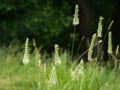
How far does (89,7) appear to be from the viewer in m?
15.2

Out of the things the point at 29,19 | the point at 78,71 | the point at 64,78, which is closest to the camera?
the point at 78,71

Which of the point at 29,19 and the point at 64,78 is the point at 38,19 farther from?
the point at 64,78

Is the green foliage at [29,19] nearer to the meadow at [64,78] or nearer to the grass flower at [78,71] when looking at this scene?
the meadow at [64,78]

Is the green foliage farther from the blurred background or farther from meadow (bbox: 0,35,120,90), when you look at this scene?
meadow (bbox: 0,35,120,90)

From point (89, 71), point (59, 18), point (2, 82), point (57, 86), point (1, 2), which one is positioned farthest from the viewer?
point (59, 18)

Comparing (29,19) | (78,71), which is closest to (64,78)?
(78,71)

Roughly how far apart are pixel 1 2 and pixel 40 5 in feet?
4.10

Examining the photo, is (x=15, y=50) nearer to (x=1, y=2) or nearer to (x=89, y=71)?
(x=1, y=2)

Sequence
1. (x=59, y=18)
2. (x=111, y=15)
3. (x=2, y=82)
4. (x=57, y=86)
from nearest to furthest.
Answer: (x=57, y=86)
(x=2, y=82)
(x=59, y=18)
(x=111, y=15)

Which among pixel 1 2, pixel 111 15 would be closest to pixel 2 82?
pixel 1 2

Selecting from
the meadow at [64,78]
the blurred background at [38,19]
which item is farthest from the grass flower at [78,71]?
the blurred background at [38,19]

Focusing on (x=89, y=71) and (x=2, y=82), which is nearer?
(x=89, y=71)

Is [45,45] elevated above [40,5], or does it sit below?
below

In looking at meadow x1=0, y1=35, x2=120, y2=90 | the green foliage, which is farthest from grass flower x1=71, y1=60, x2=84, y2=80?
the green foliage
